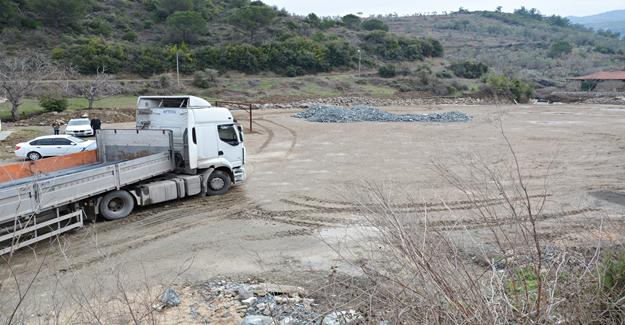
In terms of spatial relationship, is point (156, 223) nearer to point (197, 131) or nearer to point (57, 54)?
point (197, 131)

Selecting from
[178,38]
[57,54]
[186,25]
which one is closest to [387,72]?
[186,25]

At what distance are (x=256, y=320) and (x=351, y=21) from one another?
430ft

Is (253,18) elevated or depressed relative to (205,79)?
elevated

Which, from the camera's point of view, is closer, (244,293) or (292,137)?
(244,293)

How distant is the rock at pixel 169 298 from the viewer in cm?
884

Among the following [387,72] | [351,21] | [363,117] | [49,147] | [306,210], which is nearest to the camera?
[306,210]

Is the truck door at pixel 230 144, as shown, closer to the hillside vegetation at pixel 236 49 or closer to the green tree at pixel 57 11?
the hillside vegetation at pixel 236 49

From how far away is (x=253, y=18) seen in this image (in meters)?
96.0

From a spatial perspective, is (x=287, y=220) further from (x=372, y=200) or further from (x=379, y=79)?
(x=379, y=79)

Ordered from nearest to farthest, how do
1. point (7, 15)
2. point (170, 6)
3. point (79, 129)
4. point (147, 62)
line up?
point (79, 129), point (147, 62), point (7, 15), point (170, 6)

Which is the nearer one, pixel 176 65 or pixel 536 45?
pixel 176 65

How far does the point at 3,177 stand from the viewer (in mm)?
13641

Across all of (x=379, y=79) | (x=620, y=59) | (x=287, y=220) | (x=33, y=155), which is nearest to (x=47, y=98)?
(x=33, y=155)

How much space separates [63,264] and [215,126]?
7003 millimetres
